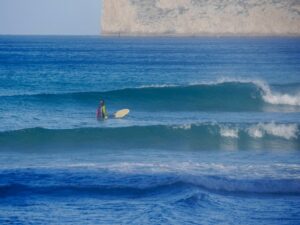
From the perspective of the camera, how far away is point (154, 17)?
118 m

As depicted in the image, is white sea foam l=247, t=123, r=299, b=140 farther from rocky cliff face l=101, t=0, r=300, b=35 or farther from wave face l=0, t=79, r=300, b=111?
rocky cliff face l=101, t=0, r=300, b=35

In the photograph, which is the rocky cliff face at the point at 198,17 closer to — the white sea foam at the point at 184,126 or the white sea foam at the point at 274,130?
the white sea foam at the point at 274,130

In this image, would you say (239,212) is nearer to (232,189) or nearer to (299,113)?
(232,189)

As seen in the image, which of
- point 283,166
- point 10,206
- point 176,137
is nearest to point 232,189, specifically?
point 283,166

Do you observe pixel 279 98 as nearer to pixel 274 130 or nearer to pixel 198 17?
pixel 274 130

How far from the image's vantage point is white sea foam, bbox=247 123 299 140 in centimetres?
1602

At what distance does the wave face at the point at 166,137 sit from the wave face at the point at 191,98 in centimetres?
520

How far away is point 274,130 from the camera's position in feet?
53.7

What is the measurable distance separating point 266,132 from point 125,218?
8.18 meters

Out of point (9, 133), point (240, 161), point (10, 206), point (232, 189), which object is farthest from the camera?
point (9, 133)

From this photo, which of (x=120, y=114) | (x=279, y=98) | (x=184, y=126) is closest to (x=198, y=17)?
(x=279, y=98)

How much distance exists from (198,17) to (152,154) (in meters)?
105

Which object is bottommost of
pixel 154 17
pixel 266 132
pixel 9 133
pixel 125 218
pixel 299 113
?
pixel 125 218

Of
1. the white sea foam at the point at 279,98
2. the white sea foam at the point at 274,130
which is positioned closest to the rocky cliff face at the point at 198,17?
the white sea foam at the point at 279,98
